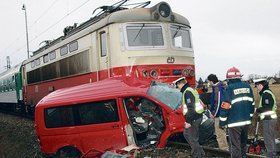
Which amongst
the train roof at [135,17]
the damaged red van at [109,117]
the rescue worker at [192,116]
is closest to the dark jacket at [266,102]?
the rescue worker at [192,116]

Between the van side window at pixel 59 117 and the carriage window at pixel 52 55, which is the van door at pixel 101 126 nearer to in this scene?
the van side window at pixel 59 117

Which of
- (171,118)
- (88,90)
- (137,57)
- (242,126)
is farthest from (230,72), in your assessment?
(137,57)

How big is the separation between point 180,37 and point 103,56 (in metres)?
2.84

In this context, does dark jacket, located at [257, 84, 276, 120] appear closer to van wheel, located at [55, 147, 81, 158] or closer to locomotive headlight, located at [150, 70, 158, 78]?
locomotive headlight, located at [150, 70, 158, 78]

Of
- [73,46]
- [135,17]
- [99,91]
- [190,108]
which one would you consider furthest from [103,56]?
[190,108]

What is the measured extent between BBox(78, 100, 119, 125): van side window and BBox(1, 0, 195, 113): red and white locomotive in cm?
268

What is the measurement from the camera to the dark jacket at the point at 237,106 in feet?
22.8

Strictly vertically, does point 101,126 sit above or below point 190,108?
below

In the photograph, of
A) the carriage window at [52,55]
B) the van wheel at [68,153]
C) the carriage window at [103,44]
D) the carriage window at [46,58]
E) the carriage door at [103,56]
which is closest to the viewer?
the van wheel at [68,153]

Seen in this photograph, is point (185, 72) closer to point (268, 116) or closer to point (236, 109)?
point (268, 116)

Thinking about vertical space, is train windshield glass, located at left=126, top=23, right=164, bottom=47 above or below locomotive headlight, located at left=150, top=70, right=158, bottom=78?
above

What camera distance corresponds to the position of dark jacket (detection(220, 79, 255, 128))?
22.8 ft

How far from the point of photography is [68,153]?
30.6ft

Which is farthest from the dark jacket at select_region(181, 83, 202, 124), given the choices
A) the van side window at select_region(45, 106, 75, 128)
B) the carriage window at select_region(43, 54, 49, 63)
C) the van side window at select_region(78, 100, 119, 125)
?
the carriage window at select_region(43, 54, 49, 63)
